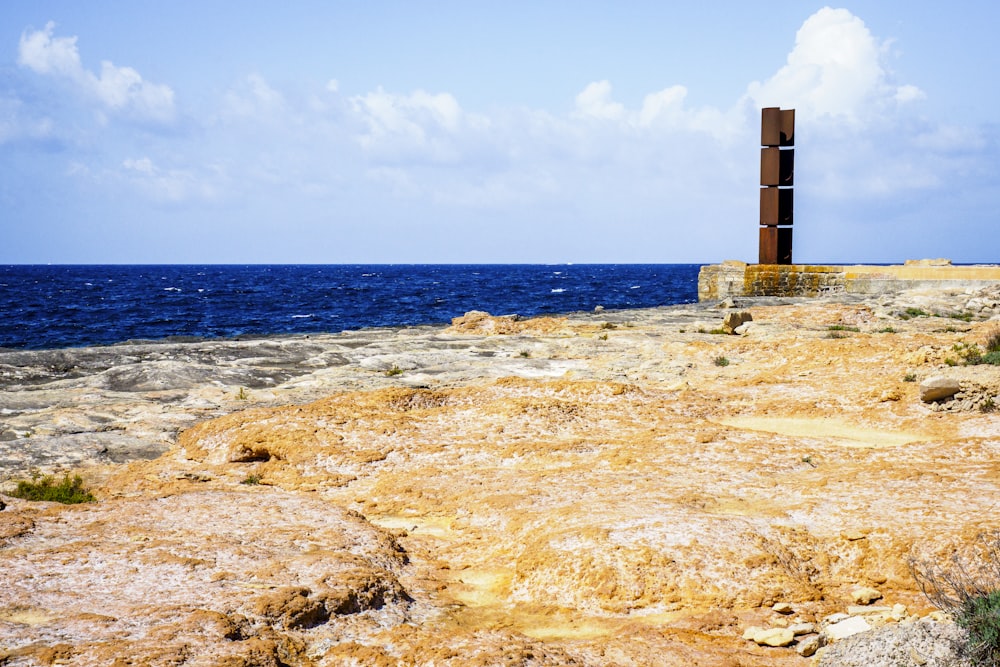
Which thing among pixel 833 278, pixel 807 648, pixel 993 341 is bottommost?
pixel 807 648

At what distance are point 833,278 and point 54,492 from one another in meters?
24.6

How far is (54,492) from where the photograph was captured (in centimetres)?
773

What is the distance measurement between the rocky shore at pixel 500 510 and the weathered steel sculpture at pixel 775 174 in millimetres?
15378

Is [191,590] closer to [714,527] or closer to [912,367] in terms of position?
[714,527]

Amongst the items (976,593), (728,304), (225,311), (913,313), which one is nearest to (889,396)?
(976,593)

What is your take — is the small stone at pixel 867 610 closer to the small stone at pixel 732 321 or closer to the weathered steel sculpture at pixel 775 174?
the small stone at pixel 732 321

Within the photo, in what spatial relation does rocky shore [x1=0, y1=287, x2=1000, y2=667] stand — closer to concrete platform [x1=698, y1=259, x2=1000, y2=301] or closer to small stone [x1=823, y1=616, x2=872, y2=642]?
small stone [x1=823, y1=616, x2=872, y2=642]

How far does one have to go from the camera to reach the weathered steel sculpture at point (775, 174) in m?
28.6

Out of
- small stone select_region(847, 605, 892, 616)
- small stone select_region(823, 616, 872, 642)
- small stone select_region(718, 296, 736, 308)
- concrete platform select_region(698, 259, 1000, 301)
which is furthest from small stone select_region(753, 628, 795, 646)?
concrete platform select_region(698, 259, 1000, 301)

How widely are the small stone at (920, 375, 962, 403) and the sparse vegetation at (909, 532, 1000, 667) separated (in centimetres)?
505

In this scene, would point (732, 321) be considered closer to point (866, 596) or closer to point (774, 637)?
point (866, 596)

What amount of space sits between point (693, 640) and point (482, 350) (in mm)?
11849

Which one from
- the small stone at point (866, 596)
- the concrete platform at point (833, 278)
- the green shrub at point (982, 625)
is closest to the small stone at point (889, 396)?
the small stone at point (866, 596)

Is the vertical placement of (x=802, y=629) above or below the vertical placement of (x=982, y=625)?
below
